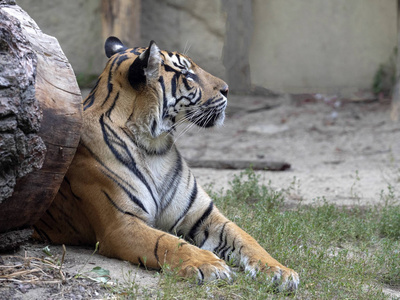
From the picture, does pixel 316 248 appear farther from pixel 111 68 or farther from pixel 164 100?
pixel 111 68

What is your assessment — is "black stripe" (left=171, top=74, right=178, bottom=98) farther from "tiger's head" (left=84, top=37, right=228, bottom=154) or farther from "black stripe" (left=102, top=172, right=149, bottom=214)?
"black stripe" (left=102, top=172, right=149, bottom=214)

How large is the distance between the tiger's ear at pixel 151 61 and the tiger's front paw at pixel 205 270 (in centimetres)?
114

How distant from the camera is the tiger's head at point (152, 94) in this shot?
11.2 ft

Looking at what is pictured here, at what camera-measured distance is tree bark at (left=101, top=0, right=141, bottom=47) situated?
838 cm

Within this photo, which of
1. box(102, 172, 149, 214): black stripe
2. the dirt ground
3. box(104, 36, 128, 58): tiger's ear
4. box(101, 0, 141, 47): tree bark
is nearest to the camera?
box(102, 172, 149, 214): black stripe

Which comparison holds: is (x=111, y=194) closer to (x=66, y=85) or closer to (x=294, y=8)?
(x=66, y=85)

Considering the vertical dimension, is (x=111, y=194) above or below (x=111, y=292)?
above

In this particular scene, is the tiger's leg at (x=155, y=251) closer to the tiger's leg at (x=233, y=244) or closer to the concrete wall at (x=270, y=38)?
the tiger's leg at (x=233, y=244)

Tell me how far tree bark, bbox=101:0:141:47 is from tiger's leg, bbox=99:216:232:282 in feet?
18.1

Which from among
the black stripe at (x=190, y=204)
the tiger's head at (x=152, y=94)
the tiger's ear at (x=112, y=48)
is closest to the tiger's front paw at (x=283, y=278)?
the black stripe at (x=190, y=204)

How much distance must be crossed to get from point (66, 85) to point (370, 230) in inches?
95.0

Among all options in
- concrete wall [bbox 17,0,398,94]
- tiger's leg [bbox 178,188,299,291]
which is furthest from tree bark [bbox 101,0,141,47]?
tiger's leg [bbox 178,188,299,291]

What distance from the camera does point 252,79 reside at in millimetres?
9336

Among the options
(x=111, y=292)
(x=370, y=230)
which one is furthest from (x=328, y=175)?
(x=111, y=292)
